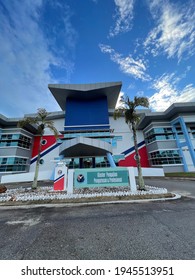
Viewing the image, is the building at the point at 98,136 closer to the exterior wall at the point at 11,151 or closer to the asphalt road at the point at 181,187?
the exterior wall at the point at 11,151

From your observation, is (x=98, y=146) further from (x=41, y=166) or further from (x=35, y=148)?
(x=35, y=148)

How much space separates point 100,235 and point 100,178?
5.83 meters

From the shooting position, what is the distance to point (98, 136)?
91.7 feet

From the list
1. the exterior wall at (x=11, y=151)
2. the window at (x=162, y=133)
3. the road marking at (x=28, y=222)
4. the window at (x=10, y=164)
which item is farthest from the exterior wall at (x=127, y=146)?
the road marking at (x=28, y=222)

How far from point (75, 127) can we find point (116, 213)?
25228mm

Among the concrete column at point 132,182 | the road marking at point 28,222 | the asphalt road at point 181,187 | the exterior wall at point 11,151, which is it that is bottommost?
the road marking at point 28,222

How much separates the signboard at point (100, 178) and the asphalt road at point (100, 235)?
3.49 metres

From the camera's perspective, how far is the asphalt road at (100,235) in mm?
2998

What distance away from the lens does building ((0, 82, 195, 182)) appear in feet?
83.1

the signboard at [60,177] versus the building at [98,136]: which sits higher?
the building at [98,136]

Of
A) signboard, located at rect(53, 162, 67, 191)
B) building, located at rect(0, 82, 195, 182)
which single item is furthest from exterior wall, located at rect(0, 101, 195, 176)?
signboard, located at rect(53, 162, 67, 191)

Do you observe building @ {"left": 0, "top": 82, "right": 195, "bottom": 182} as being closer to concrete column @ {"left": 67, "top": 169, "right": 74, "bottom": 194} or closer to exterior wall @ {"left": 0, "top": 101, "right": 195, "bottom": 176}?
exterior wall @ {"left": 0, "top": 101, "right": 195, "bottom": 176}

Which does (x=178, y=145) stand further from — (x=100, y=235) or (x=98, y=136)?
(x=100, y=235)
